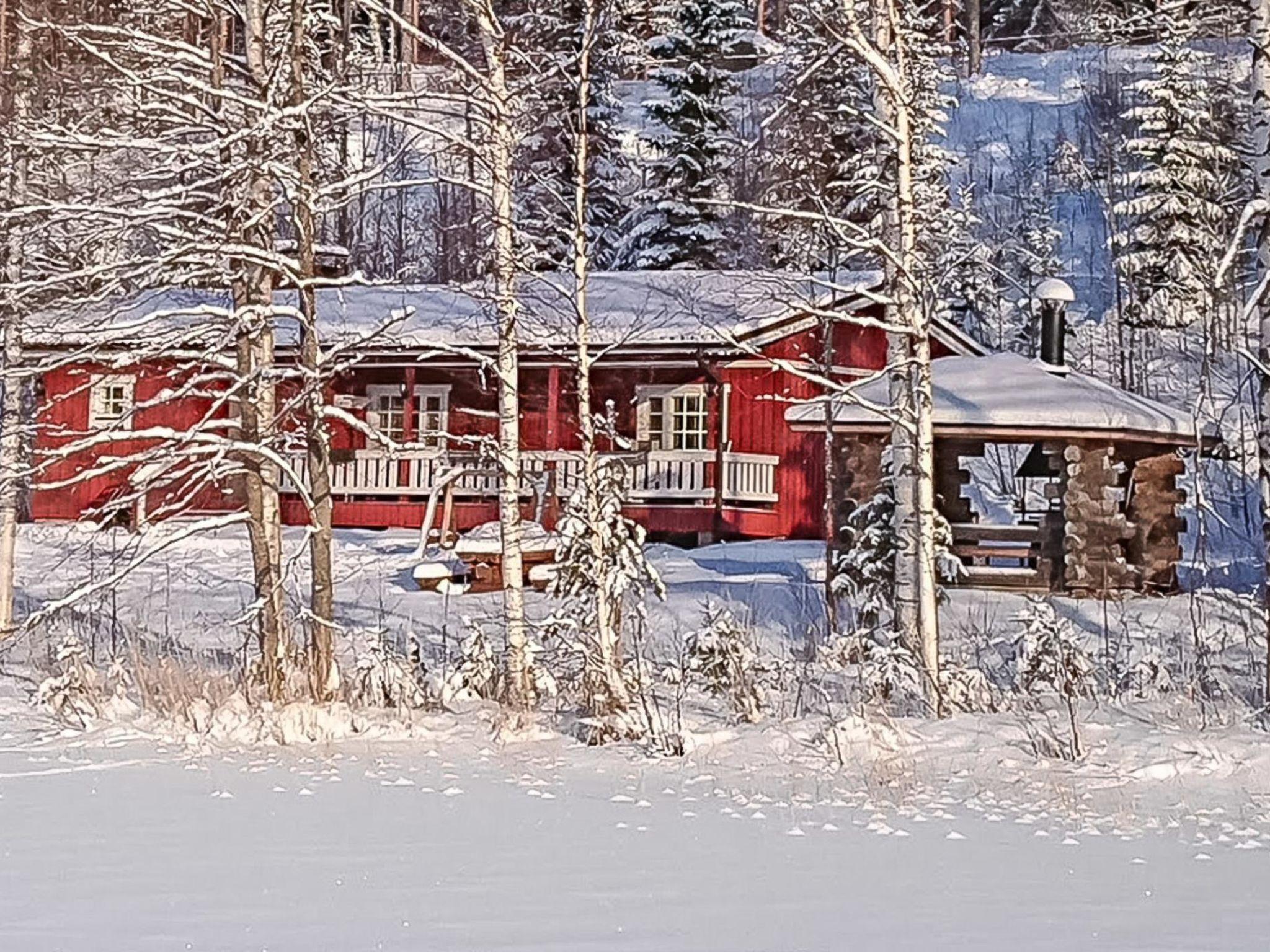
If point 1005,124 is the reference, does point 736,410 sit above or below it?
below

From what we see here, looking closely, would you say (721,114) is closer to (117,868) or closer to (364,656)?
(364,656)

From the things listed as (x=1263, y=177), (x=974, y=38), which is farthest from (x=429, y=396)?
(x=974, y=38)

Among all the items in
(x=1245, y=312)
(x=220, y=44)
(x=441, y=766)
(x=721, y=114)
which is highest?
(x=721, y=114)

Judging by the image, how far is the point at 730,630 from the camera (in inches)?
454

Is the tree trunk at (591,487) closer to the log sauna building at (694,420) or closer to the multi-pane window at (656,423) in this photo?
the log sauna building at (694,420)

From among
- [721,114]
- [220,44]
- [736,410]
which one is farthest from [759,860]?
[721,114]

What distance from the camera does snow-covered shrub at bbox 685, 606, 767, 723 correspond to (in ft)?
36.4

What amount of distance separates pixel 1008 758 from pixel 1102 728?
2.90ft

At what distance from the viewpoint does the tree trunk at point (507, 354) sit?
11.3 meters

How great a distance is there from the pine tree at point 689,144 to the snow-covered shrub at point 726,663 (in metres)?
24.9

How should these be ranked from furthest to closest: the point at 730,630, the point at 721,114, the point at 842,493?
the point at 721,114 < the point at 842,493 < the point at 730,630

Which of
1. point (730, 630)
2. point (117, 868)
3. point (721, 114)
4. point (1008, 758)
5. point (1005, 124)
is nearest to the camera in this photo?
point (117, 868)

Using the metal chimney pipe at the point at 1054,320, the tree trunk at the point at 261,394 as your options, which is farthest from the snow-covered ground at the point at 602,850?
the metal chimney pipe at the point at 1054,320

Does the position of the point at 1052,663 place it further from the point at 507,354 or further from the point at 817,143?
the point at 817,143
